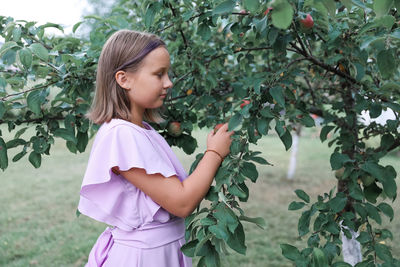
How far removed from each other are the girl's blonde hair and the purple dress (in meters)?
0.05

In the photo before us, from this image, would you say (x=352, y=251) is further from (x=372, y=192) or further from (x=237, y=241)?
(x=237, y=241)

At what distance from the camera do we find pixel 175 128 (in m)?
1.44

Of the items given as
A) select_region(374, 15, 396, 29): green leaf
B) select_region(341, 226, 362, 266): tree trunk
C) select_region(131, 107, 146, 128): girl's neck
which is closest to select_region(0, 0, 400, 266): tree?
select_region(374, 15, 396, 29): green leaf

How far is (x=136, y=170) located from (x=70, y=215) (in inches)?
138

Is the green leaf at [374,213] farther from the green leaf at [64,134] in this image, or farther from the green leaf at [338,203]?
the green leaf at [64,134]

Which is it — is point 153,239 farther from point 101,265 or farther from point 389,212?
point 389,212

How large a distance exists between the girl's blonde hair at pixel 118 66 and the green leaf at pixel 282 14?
483mm

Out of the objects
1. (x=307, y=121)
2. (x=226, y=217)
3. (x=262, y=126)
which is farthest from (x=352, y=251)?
(x=226, y=217)

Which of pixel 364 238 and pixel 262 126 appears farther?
pixel 364 238

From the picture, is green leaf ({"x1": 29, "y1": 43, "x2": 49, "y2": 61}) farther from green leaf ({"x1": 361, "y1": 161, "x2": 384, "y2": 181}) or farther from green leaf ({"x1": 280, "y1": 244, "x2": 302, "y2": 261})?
green leaf ({"x1": 361, "y1": 161, "x2": 384, "y2": 181})

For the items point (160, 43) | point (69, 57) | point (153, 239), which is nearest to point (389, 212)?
point (153, 239)

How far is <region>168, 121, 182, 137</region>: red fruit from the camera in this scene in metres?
1.44

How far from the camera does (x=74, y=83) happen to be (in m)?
1.43

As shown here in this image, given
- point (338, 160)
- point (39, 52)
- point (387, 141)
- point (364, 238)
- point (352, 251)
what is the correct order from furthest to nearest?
point (352, 251) < point (387, 141) < point (338, 160) < point (364, 238) < point (39, 52)
